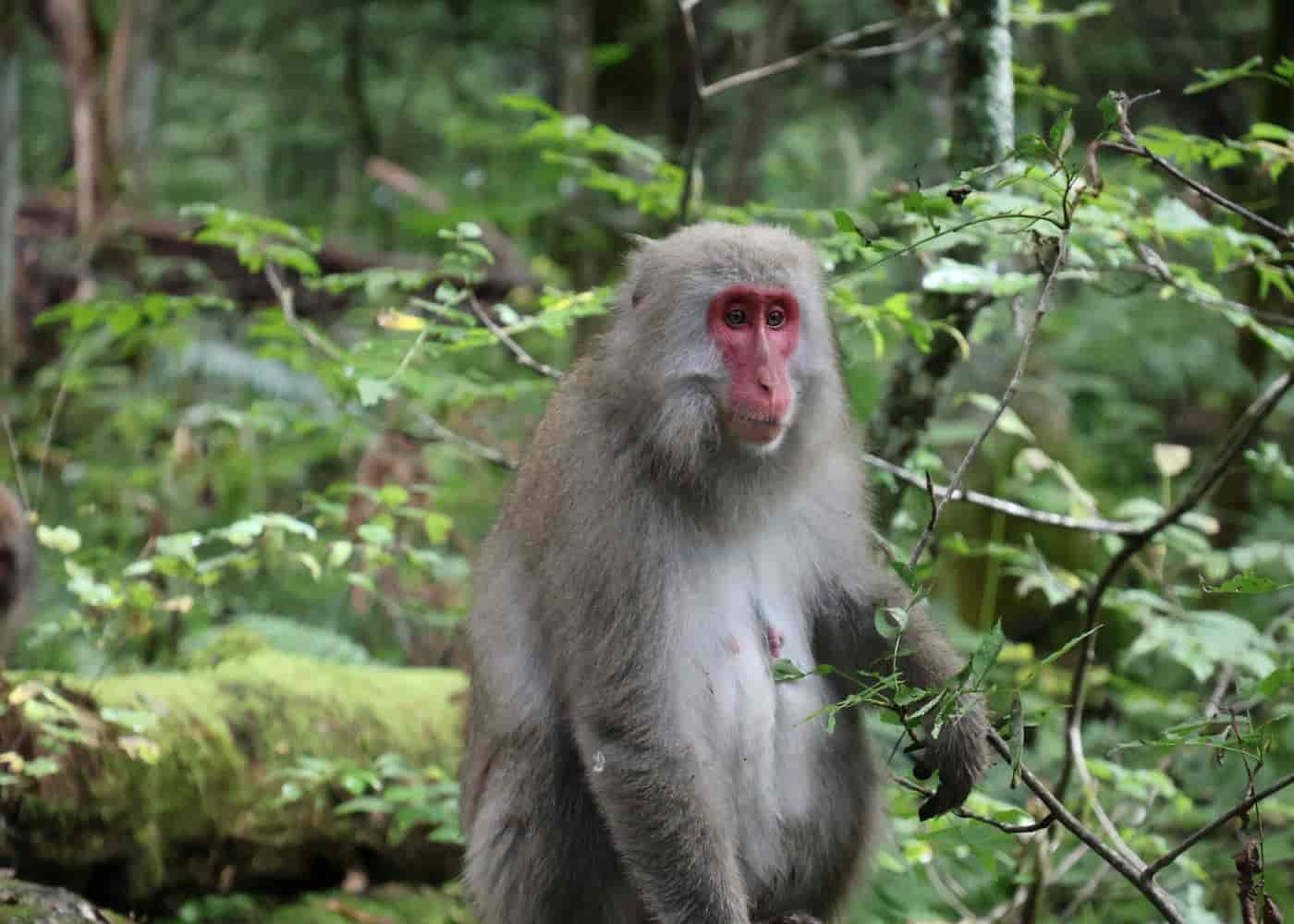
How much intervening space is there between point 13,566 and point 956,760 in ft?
10.2

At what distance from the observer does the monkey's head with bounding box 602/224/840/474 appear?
116 inches

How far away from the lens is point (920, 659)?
10.5 ft

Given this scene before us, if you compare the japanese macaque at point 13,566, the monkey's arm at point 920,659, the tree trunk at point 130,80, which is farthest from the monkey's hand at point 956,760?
the tree trunk at point 130,80

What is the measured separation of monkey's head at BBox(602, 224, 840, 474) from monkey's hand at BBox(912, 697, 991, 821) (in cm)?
83

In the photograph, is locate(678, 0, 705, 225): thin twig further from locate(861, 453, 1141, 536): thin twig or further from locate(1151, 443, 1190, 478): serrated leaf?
locate(1151, 443, 1190, 478): serrated leaf

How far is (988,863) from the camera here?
3.28 m

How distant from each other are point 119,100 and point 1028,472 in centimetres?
754

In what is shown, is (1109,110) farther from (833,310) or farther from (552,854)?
(552,854)

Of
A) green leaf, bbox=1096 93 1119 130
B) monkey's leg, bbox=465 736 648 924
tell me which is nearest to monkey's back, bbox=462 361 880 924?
monkey's leg, bbox=465 736 648 924

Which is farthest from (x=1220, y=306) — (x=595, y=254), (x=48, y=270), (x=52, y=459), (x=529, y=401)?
(x=48, y=270)

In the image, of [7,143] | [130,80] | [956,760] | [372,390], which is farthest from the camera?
[130,80]

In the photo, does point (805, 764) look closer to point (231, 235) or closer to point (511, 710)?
point (511, 710)

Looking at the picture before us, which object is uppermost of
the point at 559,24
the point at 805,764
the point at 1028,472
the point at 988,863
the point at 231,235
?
the point at 559,24

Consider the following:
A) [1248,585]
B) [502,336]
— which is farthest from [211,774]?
[1248,585]
